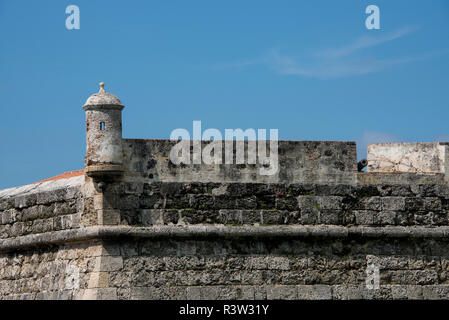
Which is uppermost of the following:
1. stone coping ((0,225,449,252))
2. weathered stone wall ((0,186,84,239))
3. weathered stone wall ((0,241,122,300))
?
weathered stone wall ((0,186,84,239))

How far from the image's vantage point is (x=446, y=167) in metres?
15.8

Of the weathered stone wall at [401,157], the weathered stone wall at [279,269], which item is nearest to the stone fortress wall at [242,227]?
the weathered stone wall at [279,269]

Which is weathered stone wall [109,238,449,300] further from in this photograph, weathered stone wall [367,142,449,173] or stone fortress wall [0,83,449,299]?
weathered stone wall [367,142,449,173]

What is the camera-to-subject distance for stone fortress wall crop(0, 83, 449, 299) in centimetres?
1483

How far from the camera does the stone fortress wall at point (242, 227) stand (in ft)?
48.6

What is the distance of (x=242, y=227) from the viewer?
15.0 metres

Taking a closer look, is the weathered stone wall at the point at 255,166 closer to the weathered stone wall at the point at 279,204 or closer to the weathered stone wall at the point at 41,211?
the weathered stone wall at the point at 279,204

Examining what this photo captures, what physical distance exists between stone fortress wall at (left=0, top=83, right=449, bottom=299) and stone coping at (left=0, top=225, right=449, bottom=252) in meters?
0.01

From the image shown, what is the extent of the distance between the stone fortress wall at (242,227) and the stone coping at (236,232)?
0.01 metres

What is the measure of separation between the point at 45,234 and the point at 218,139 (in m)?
2.66

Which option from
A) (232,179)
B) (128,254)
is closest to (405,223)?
(232,179)

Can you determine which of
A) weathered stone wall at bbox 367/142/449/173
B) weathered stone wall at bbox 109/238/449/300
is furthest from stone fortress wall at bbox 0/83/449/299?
weathered stone wall at bbox 367/142/449/173
